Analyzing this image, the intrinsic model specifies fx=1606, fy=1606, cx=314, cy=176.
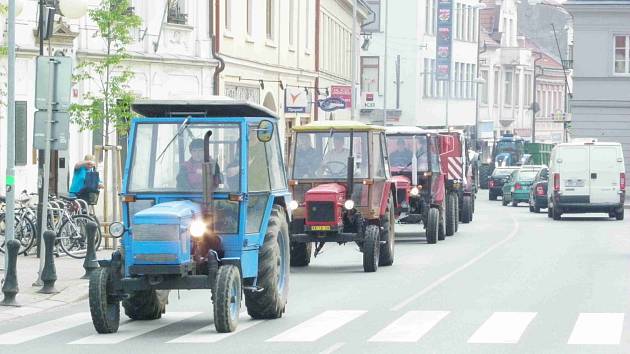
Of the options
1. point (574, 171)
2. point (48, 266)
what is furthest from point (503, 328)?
point (574, 171)

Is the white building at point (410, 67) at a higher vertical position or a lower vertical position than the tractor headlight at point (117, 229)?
higher

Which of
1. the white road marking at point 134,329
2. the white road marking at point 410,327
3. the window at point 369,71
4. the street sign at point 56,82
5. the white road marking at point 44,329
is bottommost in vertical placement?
the white road marking at point 44,329

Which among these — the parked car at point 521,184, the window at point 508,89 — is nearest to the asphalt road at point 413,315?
the parked car at point 521,184

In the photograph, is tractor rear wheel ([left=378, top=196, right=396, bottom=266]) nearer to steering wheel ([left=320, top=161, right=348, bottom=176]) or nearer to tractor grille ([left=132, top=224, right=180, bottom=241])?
steering wheel ([left=320, top=161, right=348, bottom=176])

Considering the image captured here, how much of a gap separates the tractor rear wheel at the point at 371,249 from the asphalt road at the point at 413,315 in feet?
0.89

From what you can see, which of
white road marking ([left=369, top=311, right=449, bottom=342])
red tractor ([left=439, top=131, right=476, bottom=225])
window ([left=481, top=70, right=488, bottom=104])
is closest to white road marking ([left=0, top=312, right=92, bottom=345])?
white road marking ([left=369, top=311, right=449, bottom=342])

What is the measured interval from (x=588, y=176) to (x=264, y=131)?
29.9 m

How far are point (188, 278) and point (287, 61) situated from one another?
38029 mm

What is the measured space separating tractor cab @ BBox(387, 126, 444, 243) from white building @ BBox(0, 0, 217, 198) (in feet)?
16.5

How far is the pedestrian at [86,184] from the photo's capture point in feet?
95.1

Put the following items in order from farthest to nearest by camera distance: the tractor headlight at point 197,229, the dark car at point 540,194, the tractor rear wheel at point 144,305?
the dark car at point 540,194, the tractor rear wheel at point 144,305, the tractor headlight at point 197,229

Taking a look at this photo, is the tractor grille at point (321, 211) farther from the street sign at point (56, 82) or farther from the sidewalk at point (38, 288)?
the street sign at point (56, 82)

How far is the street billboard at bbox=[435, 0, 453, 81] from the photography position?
110 meters

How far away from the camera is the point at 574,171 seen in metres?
45.8
